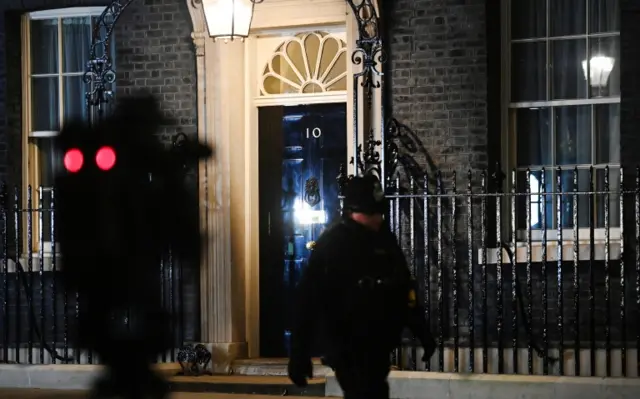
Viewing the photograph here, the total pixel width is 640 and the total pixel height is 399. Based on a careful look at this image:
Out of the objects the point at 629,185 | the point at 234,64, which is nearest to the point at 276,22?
the point at 234,64

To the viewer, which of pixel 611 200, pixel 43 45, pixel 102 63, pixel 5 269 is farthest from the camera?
pixel 43 45

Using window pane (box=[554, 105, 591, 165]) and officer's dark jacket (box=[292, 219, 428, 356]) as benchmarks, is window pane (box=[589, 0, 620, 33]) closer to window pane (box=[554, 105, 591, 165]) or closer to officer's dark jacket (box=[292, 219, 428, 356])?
window pane (box=[554, 105, 591, 165])

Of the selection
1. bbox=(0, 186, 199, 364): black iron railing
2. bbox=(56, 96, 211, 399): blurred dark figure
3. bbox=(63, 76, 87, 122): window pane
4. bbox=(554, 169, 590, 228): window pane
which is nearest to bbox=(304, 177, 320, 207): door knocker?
bbox=(0, 186, 199, 364): black iron railing

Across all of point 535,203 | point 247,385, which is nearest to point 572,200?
point 535,203

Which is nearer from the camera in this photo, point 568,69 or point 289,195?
point 568,69

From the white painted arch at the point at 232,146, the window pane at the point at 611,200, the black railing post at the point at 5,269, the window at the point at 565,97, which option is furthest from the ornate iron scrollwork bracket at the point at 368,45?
the black railing post at the point at 5,269

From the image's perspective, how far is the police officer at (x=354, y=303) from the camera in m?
6.33

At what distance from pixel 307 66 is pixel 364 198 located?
188 inches

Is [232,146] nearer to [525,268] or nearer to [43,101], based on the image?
[43,101]

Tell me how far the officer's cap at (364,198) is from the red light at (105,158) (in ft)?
8.90

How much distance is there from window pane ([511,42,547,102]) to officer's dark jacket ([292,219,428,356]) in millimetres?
4305

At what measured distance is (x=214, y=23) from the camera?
9.91 m

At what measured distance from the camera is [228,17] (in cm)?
984

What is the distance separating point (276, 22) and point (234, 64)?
22.0 inches
